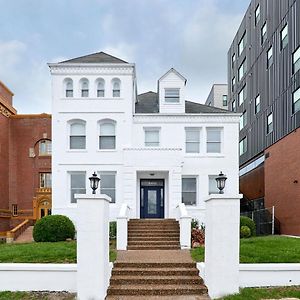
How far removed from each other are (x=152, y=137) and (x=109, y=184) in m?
3.67

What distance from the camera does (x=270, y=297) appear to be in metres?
9.02

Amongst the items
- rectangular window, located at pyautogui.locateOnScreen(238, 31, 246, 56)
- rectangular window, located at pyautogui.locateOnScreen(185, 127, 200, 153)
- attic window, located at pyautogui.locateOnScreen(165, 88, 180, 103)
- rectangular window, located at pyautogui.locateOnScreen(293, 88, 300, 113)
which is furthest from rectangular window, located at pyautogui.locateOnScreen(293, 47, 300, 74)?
rectangular window, located at pyautogui.locateOnScreen(238, 31, 246, 56)

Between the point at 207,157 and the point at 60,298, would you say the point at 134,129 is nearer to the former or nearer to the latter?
the point at 207,157

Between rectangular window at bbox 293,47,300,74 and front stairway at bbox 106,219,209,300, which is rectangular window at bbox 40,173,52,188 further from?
rectangular window at bbox 293,47,300,74

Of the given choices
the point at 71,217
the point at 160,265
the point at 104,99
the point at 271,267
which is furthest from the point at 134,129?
the point at 271,267

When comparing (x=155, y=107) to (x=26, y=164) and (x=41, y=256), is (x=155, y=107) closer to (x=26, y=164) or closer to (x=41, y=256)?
(x=26, y=164)

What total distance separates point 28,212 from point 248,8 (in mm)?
25435

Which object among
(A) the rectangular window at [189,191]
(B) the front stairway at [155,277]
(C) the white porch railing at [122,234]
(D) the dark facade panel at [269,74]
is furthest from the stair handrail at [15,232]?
(D) the dark facade panel at [269,74]

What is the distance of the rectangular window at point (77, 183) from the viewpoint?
21.7 meters

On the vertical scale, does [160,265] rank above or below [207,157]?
below

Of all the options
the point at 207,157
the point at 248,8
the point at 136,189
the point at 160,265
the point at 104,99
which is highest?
the point at 248,8

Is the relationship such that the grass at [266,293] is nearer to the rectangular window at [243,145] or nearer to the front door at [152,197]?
the front door at [152,197]

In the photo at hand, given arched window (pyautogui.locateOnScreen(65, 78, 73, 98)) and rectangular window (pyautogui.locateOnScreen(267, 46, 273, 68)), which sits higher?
rectangular window (pyautogui.locateOnScreen(267, 46, 273, 68))

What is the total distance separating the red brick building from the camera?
3073cm
